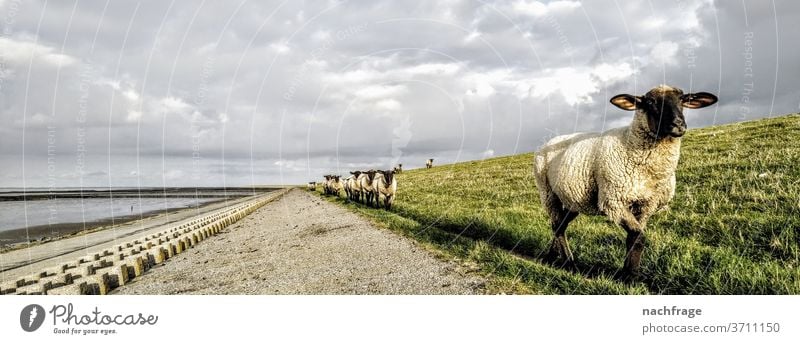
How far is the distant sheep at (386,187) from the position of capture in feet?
66.9

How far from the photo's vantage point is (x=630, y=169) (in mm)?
5977

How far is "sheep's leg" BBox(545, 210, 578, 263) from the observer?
22.6 ft

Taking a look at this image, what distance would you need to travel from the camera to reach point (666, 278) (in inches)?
210

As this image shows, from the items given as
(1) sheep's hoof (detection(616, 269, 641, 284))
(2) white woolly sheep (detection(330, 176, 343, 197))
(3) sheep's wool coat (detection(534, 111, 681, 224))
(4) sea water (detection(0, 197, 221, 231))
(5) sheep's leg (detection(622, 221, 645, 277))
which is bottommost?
(4) sea water (detection(0, 197, 221, 231))

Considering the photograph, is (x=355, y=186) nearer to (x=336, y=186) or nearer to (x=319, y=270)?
(x=336, y=186)

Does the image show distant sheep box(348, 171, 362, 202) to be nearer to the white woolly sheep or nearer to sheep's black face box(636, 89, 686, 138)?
the white woolly sheep

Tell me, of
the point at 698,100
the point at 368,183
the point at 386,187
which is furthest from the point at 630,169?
the point at 368,183

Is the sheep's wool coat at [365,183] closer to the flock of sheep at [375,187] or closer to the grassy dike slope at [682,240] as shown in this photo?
the flock of sheep at [375,187]

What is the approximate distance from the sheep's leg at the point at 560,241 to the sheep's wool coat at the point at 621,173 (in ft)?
1.17

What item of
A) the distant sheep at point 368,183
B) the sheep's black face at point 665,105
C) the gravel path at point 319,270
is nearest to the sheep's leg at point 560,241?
the gravel path at point 319,270

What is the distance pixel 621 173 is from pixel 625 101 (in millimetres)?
1066

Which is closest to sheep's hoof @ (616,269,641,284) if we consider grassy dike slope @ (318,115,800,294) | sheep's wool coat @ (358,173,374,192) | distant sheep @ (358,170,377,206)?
grassy dike slope @ (318,115,800,294)
